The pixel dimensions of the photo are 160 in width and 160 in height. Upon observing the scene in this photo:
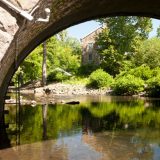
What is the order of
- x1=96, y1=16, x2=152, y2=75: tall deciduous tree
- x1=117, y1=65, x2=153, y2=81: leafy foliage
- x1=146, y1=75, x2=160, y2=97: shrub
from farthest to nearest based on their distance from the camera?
x1=96, y1=16, x2=152, y2=75: tall deciduous tree < x1=117, y1=65, x2=153, y2=81: leafy foliage < x1=146, y1=75, x2=160, y2=97: shrub

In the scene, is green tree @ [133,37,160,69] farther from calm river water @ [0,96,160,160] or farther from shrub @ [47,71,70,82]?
calm river water @ [0,96,160,160]

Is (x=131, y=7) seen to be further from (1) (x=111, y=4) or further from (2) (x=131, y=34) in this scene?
(2) (x=131, y=34)

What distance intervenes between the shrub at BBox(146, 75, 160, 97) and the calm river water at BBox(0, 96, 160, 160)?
17589mm

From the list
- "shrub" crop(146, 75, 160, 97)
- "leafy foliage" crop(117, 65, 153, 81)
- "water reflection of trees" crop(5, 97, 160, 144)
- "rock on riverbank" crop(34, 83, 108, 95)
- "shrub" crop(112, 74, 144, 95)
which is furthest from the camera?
"leafy foliage" crop(117, 65, 153, 81)

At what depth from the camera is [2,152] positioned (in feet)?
34.1

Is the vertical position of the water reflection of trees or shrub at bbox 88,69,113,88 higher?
shrub at bbox 88,69,113,88

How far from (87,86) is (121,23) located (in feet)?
40.8

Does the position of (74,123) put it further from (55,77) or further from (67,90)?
(55,77)

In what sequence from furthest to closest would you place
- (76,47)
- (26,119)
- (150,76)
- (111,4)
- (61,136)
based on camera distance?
(76,47)
(150,76)
(26,119)
(61,136)
(111,4)

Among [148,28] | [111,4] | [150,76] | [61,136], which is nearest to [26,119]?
[61,136]

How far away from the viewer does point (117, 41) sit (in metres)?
51.7

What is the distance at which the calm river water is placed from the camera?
33.2 feet

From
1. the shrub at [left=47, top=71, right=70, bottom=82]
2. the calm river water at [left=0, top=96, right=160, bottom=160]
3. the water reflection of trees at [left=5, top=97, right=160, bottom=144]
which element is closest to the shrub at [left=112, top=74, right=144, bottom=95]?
the shrub at [left=47, top=71, right=70, bottom=82]

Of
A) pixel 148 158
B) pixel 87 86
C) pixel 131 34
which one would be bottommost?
pixel 148 158
